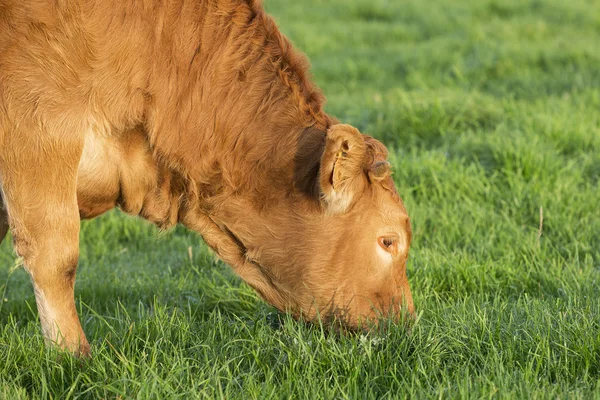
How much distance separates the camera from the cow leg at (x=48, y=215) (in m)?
3.57

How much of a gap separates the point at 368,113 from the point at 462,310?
4023 mm

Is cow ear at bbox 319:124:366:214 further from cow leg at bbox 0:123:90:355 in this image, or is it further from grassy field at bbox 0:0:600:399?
cow leg at bbox 0:123:90:355

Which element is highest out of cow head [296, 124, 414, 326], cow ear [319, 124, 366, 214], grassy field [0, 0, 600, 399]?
cow ear [319, 124, 366, 214]

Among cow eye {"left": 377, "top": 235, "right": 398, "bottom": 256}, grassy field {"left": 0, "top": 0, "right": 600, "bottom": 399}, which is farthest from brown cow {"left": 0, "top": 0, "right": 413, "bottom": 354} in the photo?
grassy field {"left": 0, "top": 0, "right": 600, "bottom": 399}

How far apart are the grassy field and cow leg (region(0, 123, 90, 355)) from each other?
0.42 feet

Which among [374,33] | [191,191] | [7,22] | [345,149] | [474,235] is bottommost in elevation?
[374,33]

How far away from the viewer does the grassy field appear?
11.0ft

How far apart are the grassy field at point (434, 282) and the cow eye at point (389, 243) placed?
332mm

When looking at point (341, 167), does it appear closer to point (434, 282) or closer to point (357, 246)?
point (357, 246)

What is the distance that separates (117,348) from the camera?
3707mm

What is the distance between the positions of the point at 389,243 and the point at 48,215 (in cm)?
150

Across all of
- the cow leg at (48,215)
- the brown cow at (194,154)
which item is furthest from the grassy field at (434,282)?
the brown cow at (194,154)

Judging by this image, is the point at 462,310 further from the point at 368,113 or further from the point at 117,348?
the point at 368,113

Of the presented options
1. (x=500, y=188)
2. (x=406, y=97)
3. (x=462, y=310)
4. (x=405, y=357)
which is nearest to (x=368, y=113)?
(x=406, y=97)
